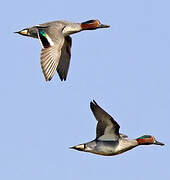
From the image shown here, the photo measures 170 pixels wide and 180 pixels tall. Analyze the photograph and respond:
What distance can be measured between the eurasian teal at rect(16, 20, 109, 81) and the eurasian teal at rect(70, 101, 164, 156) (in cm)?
156

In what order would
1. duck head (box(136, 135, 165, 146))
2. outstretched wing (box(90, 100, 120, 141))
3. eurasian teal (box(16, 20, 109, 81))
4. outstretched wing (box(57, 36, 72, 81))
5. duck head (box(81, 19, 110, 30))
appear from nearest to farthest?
1. eurasian teal (box(16, 20, 109, 81))
2. outstretched wing (box(90, 100, 120, 141))
3. duck head (box(136, 135, 165, 146))
4. duck head (box(81, 19, 110, 30))
5. outstretched wing (box(57, 36, 72, 81))

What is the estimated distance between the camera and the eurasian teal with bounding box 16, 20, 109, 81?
21.1m

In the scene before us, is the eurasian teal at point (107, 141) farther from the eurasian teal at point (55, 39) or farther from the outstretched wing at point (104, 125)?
the eurasian teal at point (55, 39)

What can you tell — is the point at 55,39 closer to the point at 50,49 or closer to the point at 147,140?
the point at 50,49

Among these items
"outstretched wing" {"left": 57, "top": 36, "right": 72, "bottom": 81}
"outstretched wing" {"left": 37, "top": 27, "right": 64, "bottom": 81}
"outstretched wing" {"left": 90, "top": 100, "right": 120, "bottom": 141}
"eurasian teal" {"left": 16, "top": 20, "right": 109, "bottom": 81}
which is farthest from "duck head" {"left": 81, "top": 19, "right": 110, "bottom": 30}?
"outstretched wing" {"left": 90, "top": 100, "right": 120, "bottom": 141}

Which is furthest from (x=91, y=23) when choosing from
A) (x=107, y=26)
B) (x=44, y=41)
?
(x=44, y=41)

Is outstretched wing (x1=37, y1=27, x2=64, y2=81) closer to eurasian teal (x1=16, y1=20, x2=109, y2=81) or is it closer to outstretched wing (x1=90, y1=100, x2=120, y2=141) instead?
eurasian teal (x1=16, y1=20, x2=109, y2=81)

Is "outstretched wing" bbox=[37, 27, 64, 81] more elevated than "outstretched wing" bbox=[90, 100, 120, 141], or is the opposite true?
"outstretched wing" bbox=[37, 27, 64, 81]

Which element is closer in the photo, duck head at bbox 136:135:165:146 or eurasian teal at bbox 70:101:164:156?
eurasian teal at bbox 70:101:164:156

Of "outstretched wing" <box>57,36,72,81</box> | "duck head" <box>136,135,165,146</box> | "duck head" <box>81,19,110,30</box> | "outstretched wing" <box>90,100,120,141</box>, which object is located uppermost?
"duck head" <box>81,19,110,30</box>

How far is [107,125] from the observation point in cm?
2222

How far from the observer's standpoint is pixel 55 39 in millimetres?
22125

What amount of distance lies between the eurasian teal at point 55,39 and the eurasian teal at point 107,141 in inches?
61.3

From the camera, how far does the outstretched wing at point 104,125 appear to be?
71.4 feet
